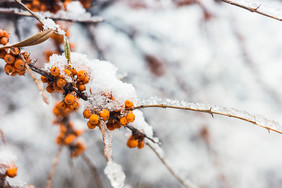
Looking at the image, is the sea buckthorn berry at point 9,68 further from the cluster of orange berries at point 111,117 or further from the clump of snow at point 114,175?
the clump of snow at point 114,175

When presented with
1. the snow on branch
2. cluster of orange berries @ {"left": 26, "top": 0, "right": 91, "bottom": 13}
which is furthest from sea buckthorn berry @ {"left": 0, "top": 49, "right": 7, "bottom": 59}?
cluster of orange berries @ {"left": 26, "top": 0, "right": 91, "bottom": 13}

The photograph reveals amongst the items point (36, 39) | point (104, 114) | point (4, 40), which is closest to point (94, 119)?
point (104, 114)

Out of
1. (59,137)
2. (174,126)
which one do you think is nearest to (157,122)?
(174,126)

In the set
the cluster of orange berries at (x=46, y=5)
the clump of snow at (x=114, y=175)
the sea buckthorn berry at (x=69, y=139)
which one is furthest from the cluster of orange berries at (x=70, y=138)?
the clump of snow at (x=114, y=175)

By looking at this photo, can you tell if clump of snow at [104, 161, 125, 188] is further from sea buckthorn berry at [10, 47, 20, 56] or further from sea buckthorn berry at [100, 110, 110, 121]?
sea buckthorn berry at [10, 47, 20, 56]

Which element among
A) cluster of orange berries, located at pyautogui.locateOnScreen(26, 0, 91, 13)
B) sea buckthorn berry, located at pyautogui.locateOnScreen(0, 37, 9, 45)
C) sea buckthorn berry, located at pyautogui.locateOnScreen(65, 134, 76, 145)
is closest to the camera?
sea buckthorn berry, located at pyautogui.locateOnScreen(0, 37, 9, 45)

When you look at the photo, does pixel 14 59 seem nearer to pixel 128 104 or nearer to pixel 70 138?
pixel 128 104
